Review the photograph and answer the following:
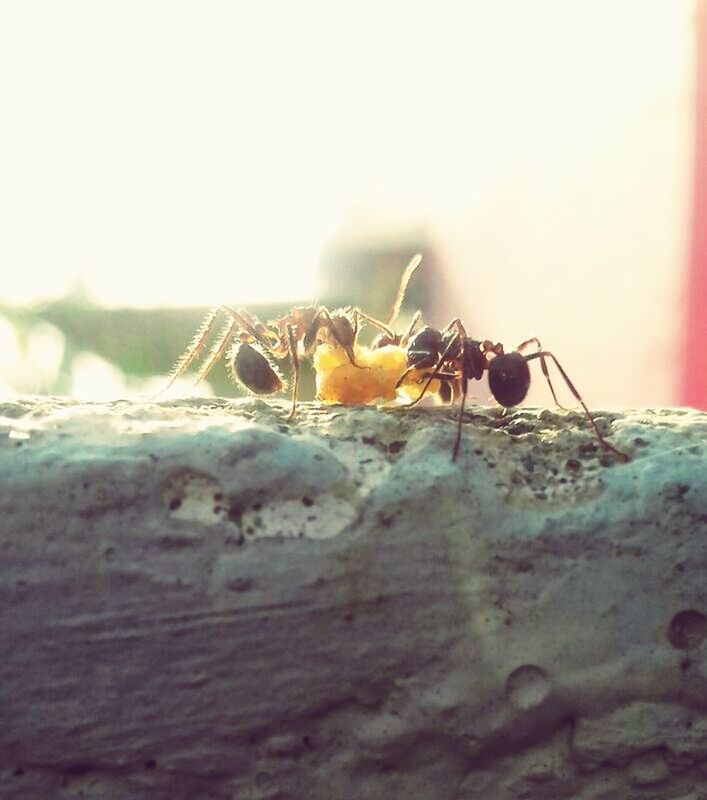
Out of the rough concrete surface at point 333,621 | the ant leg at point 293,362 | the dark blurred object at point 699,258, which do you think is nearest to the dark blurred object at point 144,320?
the dark blurred object at point 699,258

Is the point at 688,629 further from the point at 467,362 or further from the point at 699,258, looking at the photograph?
the point at 699,258

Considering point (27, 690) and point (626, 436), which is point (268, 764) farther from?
point (626, 436)

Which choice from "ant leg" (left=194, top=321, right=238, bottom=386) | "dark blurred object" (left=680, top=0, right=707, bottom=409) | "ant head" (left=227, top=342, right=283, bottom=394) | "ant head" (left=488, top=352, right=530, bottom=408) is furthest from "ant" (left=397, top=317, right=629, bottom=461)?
"dark blurred object" (left=680, top=0, right=707, bottom=409)

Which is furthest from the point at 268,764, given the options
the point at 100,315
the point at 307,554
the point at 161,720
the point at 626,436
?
the point at 100,315

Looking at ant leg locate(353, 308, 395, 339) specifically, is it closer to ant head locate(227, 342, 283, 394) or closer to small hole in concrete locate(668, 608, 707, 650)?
ant head locate(227, 342, 283, 394)

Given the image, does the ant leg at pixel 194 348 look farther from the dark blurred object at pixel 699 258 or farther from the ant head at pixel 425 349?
the dark blurred object at pixel 699 258

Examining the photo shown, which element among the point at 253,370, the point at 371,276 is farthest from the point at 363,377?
the point at 371,276

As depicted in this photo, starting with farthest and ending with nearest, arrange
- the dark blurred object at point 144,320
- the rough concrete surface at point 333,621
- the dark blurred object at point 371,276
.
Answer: the dark blurred object at point 371,276 → the dark blurred object at point 144,320 → the rough concrete surface at point 333,621
